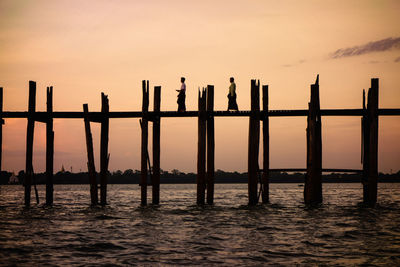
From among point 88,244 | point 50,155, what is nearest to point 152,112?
point 50,155

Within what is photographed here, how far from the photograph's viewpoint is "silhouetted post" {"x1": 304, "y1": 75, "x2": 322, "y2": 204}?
1980 centimetres

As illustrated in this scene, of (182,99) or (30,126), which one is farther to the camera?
(30,126)

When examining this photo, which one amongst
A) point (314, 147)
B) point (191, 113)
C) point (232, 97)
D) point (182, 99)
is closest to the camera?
point (314, 147)

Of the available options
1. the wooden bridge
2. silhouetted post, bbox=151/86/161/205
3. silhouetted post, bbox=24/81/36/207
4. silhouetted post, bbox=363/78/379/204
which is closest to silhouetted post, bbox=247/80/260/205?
the wooden bridge

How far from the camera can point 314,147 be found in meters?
19.8

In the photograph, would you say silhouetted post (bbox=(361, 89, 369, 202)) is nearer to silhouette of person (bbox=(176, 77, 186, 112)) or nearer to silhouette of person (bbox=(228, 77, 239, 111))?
silhouette of person (bbox=(228, 77, 239, 111))

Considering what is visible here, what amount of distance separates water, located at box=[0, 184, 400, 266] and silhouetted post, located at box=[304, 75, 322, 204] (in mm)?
1002

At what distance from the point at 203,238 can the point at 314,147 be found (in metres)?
6.91

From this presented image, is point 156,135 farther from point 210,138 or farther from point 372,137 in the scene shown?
point 372,137

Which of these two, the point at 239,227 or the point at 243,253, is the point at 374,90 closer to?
the point at 239,227

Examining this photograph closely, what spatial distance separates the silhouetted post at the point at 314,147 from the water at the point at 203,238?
3.29 ft

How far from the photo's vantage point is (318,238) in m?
14.6

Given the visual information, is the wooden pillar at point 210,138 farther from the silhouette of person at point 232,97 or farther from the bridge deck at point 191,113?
the silhouette of person at point 232,97

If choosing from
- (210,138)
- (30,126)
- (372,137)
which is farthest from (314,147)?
(30,126)
